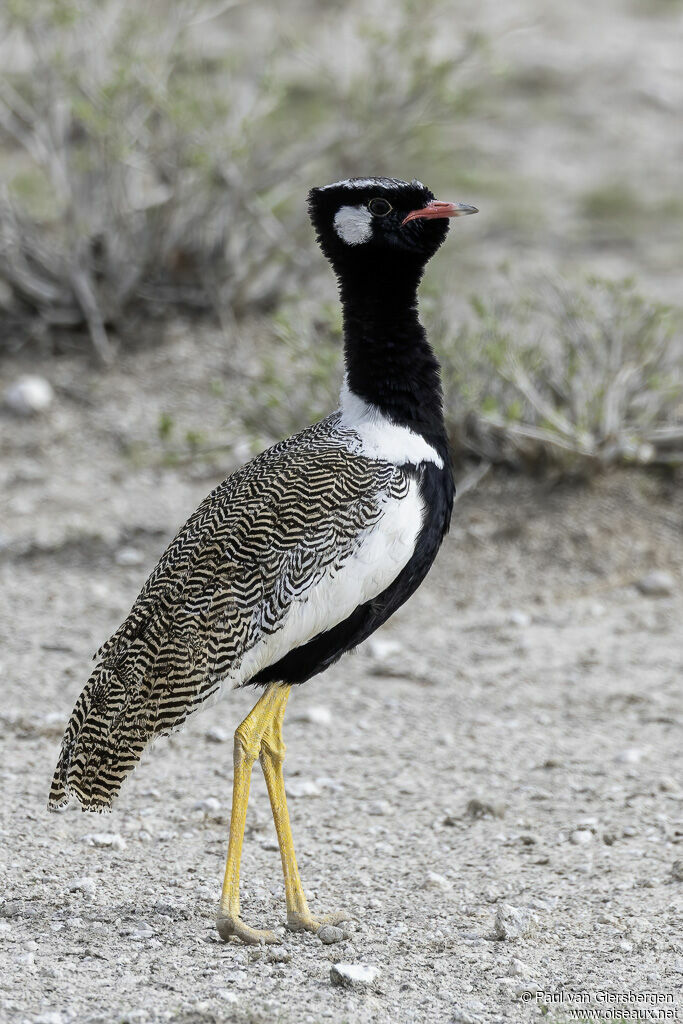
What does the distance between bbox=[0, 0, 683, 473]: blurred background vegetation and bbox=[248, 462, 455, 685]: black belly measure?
92.5 inches

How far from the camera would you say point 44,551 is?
6.85m

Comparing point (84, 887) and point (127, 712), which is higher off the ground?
point (127, 712)

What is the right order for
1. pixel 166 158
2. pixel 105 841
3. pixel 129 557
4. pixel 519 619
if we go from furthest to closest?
pixel 166 158, pixel 129 557, pixel 519 619, pixel 105 841

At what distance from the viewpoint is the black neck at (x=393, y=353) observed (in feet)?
13.3

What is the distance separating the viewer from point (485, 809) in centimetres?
468

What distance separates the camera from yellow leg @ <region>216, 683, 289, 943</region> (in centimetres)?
373

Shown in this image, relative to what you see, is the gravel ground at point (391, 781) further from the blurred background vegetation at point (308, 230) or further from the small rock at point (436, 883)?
the blurred background vegetation at point (308, 230)

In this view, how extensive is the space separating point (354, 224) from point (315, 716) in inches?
84.7

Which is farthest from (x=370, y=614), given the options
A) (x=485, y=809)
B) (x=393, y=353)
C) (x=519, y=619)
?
(x=519, y=619)

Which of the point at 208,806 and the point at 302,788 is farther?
the point at 302,788

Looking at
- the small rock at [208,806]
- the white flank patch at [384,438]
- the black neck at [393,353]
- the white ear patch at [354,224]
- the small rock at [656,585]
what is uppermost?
the white ear patch at [354,224]

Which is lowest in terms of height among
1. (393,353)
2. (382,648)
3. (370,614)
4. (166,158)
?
(382,648)

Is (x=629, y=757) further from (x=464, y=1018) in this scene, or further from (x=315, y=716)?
(x=464, y=1018)

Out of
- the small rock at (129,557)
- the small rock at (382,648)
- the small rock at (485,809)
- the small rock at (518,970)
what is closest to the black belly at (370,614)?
the small rock at (518,970)
